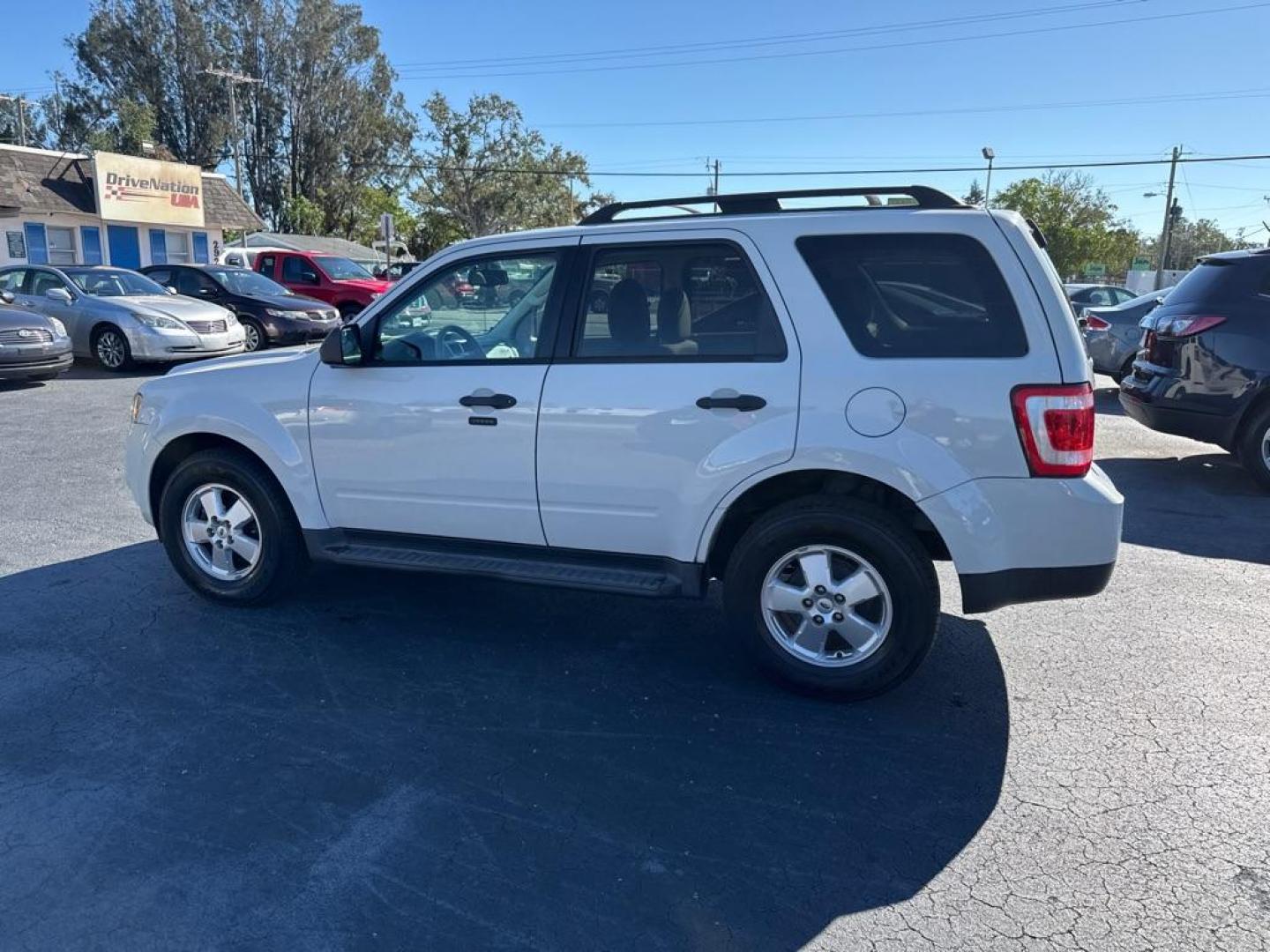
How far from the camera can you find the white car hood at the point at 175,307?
44.6 feet

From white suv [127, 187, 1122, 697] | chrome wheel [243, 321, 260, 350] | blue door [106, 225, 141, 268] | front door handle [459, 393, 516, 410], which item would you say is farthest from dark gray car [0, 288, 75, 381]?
blue door [106, 225, 141, 268]

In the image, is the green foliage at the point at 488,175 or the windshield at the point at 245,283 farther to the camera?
the green foliage at the point at 488,175

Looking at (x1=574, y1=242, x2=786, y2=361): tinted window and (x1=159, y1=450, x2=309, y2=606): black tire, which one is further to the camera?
(x1=159, y1=450, x2=309, y2=606): black tire

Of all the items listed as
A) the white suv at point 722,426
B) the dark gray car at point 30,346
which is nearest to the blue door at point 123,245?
the dark gray car at point 30,346

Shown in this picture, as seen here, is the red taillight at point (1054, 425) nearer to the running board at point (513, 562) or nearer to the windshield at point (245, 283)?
the running board at point (513, 562)

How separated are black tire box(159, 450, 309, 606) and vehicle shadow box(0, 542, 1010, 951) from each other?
0.14 m

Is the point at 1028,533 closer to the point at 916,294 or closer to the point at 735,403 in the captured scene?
the point at 916,294

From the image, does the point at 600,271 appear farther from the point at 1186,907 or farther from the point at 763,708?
the point at 1186,907

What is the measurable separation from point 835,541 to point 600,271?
1.57 metres

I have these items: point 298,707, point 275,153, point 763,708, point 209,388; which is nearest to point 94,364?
point 209,388

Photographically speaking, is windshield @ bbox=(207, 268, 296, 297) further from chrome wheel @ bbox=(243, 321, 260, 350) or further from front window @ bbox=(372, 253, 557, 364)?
front window @ bbox=(372, 253, 557, 364)

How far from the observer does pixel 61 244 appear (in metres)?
26.9

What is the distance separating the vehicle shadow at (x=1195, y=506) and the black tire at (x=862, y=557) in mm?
3248

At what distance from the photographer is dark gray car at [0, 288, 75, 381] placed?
11469 millimetres
